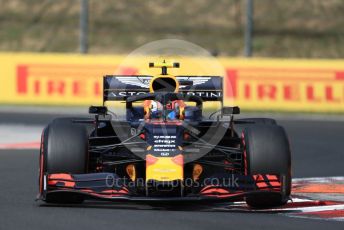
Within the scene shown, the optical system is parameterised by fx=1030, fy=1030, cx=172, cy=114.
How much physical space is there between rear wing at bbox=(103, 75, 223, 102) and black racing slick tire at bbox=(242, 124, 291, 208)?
1.66m

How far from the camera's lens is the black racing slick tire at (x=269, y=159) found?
11.1 metres

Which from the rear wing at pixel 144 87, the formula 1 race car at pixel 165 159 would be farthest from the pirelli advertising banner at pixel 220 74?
the formula 1 race car at pixel 165 159

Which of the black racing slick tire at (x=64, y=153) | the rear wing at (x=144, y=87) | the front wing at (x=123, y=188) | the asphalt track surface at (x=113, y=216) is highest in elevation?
the rear wing at (x=144, y=87)

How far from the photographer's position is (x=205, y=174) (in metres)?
11.6

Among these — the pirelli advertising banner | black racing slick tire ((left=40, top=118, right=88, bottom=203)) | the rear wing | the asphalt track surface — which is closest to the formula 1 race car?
black racing slick tire ((left=40, top=118, right=88, bottom=203))

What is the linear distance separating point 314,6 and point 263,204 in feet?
108

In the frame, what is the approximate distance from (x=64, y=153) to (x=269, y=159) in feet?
7.26

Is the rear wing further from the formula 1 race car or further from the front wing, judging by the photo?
the front wing

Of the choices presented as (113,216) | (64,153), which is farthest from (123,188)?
(64,153)

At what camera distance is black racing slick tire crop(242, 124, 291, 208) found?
11.1 meters

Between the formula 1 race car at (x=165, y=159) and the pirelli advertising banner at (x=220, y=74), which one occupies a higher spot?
the pirelli advertising banner at (x=220, y=74)

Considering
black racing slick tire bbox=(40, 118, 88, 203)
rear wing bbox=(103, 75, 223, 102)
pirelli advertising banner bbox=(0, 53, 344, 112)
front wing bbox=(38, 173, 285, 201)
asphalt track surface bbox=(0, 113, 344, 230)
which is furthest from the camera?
pirelli advertising banner bbox=(0, 53, 344, 112)

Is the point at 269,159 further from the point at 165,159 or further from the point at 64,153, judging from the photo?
the point at 64,153

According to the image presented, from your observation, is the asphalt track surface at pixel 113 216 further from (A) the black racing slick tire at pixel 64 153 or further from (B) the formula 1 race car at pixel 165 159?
(A) the black racing slick tire at pixel 64 153
